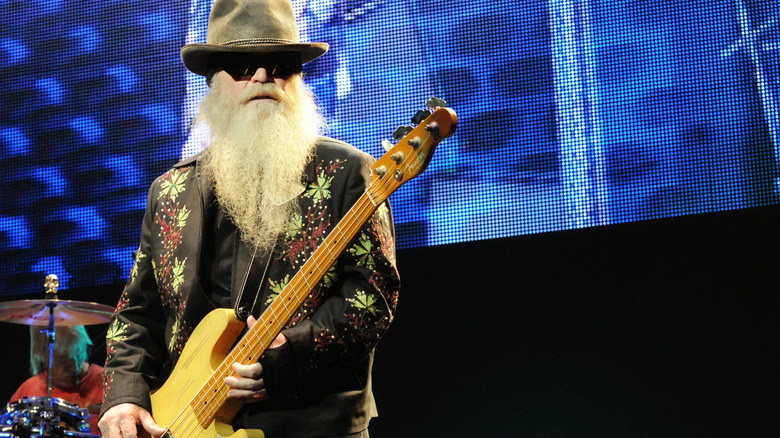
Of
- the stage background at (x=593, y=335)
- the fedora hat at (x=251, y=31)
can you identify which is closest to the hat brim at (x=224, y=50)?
the fedora hat at (x=251, y=31)

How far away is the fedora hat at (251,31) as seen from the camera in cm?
209

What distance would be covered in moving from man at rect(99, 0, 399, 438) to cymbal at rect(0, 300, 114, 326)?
2119 mm

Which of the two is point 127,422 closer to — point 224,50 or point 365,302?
point 365,302

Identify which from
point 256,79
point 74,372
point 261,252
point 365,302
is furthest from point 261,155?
point 74,372

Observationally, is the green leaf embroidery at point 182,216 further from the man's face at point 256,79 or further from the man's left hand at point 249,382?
the man's left hand at point 249,382

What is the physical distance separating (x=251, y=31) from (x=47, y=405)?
2640 mm

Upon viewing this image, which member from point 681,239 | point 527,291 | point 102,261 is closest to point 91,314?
point 102,261

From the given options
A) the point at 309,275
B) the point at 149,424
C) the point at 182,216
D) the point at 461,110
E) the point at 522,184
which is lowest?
the point at 149,424

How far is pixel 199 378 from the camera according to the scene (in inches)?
73.0

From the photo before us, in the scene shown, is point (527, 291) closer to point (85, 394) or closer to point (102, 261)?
point (102, 261)

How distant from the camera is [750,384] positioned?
3699 millimetres

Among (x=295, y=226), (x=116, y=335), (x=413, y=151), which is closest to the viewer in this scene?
(x=413, y=151)

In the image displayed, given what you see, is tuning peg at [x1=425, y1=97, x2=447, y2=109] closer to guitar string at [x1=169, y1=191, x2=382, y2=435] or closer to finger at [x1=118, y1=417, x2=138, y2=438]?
guitar string at [x1=169, y1=191, x2=382, y2=435]

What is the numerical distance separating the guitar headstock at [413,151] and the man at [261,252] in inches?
4.6
